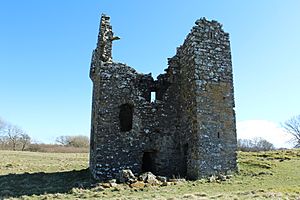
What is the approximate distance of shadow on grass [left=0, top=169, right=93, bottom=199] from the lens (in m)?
15.4

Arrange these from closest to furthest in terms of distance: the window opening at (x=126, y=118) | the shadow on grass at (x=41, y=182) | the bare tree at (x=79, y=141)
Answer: the shadow on grass at (x=41, y=182), the window opening at (x=126, y=118), the bare tree at (x=79, y=141)

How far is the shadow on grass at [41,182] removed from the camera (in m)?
15.4

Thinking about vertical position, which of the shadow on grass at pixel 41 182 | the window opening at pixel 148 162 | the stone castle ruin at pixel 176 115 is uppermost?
the stone castle ruin at pixel 176 115

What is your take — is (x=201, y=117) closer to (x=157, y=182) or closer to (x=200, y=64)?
(x=200, y=64)

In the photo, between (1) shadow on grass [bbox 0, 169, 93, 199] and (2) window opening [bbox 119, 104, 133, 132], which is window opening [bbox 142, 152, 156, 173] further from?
(1) shadow on grass [bbox 0, 169, 93, 199]

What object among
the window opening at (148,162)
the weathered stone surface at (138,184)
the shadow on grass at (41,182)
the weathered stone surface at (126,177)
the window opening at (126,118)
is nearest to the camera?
the weathered stone surface at (138,184)

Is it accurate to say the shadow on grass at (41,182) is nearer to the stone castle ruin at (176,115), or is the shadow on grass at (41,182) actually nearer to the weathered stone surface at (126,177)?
the stone castle ruin at (176,115)

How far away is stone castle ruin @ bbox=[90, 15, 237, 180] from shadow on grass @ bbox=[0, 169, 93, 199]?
129cm

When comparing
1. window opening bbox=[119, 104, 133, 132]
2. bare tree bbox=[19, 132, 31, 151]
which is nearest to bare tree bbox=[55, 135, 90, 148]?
bare tree bbox=[19, 132, 31, 151]

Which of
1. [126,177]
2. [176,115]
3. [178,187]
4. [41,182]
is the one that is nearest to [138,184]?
[126,177]

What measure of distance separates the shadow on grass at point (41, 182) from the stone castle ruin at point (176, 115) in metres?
1.29

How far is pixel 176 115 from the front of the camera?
20.2m

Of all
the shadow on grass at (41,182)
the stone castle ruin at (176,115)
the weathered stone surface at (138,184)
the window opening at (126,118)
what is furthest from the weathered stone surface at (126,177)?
the window opening at (126,118)

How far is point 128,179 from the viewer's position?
16.1 meters
